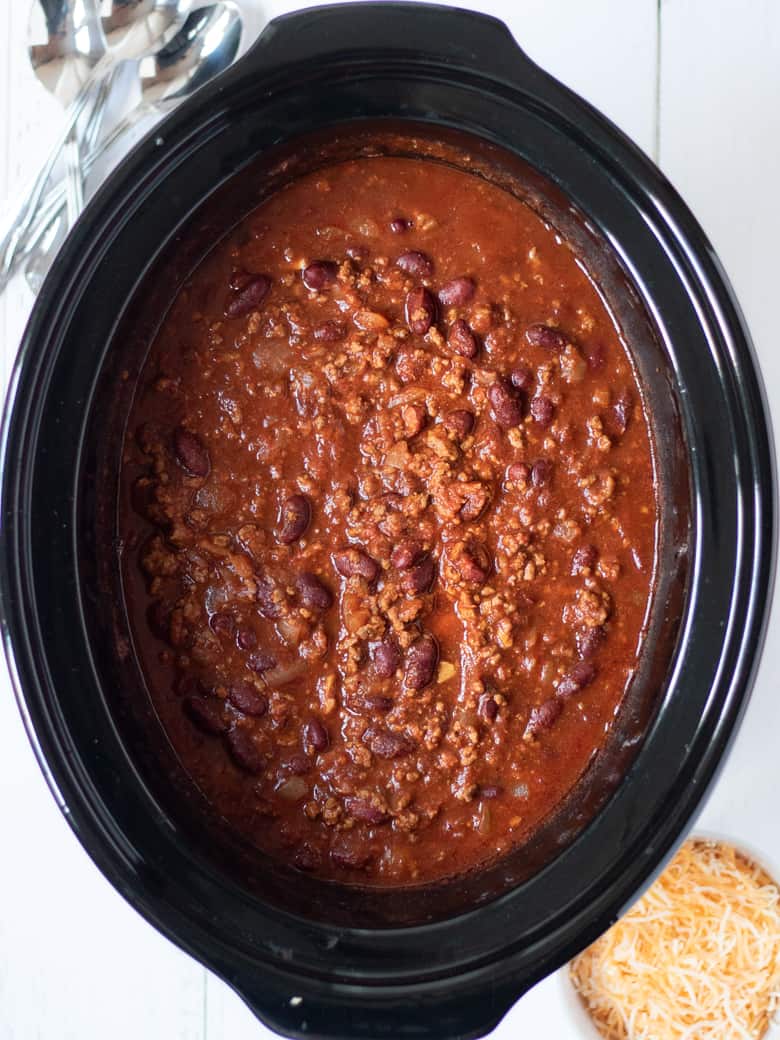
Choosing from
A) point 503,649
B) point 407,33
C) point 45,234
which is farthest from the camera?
point 45,234

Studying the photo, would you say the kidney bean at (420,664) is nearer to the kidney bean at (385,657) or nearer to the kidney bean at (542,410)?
the kidney bean at (385,657)

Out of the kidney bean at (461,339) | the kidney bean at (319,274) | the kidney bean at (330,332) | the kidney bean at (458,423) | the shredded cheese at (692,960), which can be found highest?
the kidney bean at (319,274)

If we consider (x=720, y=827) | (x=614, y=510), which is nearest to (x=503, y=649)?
(x=614, y=510)

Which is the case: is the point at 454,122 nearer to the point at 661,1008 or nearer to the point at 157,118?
the point at 157,118

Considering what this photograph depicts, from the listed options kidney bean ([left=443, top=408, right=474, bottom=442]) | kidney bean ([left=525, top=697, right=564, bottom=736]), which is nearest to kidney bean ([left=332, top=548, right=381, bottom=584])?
kidney bean ([left=443, top=408, right=474, bottom=442])

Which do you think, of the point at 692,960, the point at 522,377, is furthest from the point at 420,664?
the point at 692,960

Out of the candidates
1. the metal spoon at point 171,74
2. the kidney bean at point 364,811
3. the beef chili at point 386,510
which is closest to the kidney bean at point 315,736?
the beef chili at point 386,510
